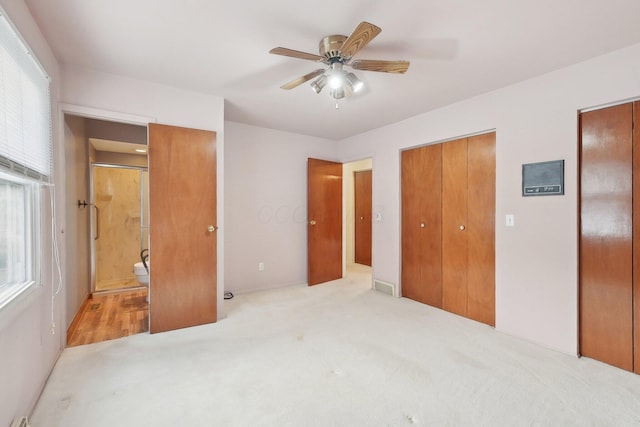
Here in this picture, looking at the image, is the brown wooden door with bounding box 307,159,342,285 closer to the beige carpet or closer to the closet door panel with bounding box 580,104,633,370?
the beige carpet

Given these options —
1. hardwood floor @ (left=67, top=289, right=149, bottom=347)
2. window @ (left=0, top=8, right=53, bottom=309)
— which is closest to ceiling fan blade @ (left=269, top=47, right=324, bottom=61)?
window @ (left=0, top=8, right=53, bottom=309)

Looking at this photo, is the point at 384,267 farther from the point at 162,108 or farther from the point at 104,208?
the point at 104,208

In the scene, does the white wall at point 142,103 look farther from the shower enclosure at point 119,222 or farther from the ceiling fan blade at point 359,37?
the shower enclosure at point 119,222

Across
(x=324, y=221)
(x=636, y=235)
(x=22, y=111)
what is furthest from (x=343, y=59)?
(x=324, y=221)

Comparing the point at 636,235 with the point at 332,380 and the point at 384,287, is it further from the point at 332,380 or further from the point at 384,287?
the point at 384,287

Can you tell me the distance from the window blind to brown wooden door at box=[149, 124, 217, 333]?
76cm

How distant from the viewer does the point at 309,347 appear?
2.46 metres

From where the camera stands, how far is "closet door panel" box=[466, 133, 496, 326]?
293cm

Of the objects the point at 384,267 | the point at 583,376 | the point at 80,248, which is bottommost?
the point at 583,376

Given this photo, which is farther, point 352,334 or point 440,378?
point 352,334

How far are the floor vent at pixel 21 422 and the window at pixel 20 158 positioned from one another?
590 mm

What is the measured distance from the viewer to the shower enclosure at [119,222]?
4.28 meters

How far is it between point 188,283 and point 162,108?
1.71 meters

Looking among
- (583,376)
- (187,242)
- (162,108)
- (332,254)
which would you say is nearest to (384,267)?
(332,254)
